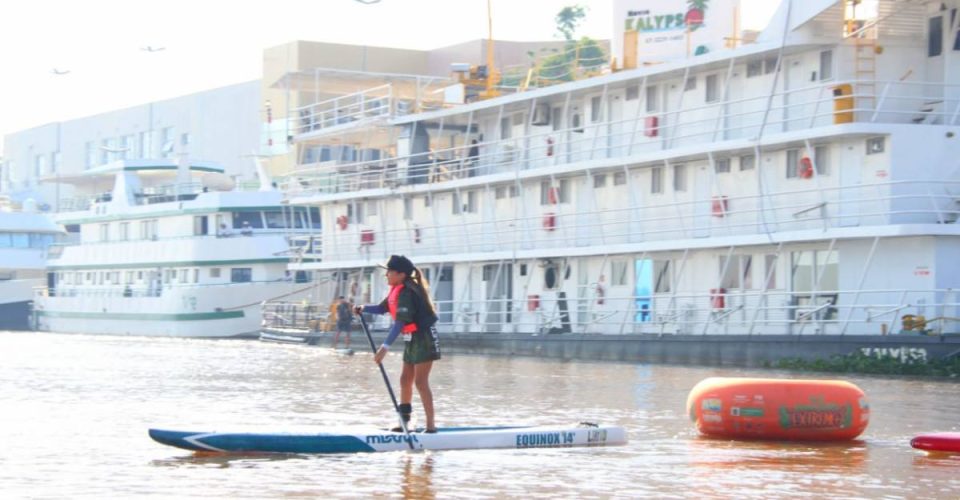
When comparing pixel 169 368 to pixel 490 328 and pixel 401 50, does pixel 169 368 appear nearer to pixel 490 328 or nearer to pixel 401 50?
pixel 490 328

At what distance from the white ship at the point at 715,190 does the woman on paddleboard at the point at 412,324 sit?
46.2 feet

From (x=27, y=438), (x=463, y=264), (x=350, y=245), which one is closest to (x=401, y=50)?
(x=350, y=245)

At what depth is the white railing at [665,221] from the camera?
27.5 metres

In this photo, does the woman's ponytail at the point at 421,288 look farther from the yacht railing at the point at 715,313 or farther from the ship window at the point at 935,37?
the ship window at the point at 935,37

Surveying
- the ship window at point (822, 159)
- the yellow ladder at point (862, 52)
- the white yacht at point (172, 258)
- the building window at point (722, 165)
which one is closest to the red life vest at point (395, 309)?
the ship window at point (822, 159)

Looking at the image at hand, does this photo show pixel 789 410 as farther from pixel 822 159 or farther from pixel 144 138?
pixel 144 138

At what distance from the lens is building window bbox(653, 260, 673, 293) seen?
3300 cm

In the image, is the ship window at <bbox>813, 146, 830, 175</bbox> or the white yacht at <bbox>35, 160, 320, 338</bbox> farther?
the white yacht at <bbox>35, 160, 320, 338</bbox>

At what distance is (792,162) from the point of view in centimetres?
2983

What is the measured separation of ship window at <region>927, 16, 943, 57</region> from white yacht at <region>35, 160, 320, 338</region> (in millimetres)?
22589

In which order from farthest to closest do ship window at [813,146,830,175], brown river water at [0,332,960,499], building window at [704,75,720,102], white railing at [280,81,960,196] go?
1. building window at [704,75,720,102]
2. ship window at [813,146,830,175]
3. white railing at [280,81,960,196]
4. brown river water at [0,332,960,499]

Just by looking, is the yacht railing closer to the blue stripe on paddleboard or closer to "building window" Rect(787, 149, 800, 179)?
"building window" Rect(787, 149, 800, 179)

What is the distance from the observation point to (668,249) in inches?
1259

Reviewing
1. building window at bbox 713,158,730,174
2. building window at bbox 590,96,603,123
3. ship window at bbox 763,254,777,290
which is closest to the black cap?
ship window at bbox 763,254,777,290
